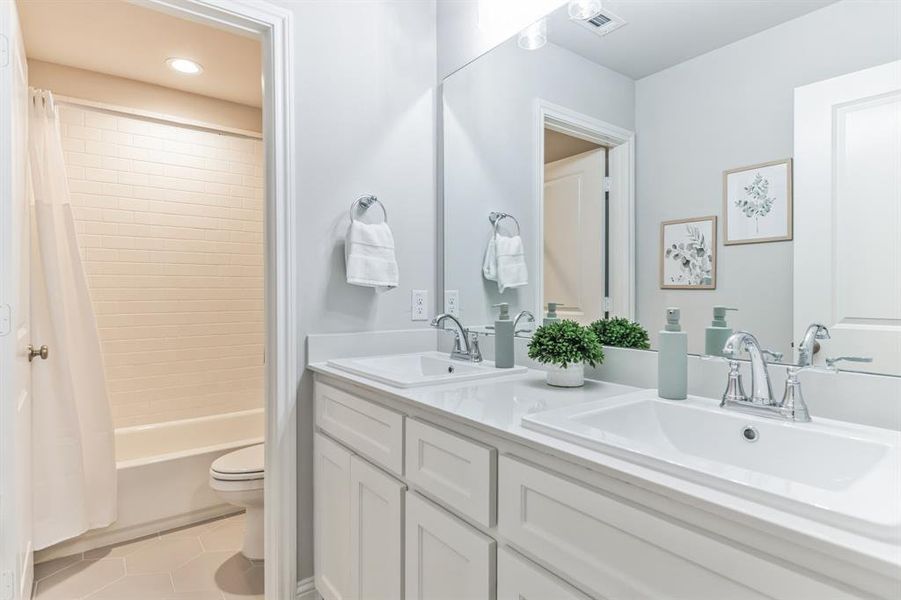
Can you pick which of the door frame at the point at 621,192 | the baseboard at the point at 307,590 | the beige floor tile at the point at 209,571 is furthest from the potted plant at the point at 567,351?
the beige floor tile at the point at 209,571

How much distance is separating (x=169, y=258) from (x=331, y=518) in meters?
2.09

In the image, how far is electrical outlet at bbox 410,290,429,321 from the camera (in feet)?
6.61

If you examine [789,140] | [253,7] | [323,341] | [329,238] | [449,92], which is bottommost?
[323,341]

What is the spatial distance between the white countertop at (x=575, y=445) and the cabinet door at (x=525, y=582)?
0.22 m

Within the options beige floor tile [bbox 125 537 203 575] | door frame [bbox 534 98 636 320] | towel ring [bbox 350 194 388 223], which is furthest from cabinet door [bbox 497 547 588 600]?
beige floor tile [bbox 125 537 203 575]

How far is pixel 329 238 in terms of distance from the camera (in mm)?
1805

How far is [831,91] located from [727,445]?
2.44 ft

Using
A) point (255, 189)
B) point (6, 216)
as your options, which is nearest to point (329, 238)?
point (6, 216)

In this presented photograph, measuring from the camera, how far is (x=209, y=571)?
2066mm

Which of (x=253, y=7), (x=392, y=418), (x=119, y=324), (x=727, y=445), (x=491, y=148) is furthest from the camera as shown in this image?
(x=119, y=324)

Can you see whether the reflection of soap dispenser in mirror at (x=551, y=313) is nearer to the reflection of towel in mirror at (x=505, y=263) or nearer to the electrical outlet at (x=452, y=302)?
the reflection of towel in mirror at (x=505, y=263)

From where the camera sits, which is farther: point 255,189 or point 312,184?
point 255,189

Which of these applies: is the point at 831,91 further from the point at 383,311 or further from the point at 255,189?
the point at 255,189

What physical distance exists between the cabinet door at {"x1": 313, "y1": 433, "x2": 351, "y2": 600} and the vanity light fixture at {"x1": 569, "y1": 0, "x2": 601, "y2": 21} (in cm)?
150
